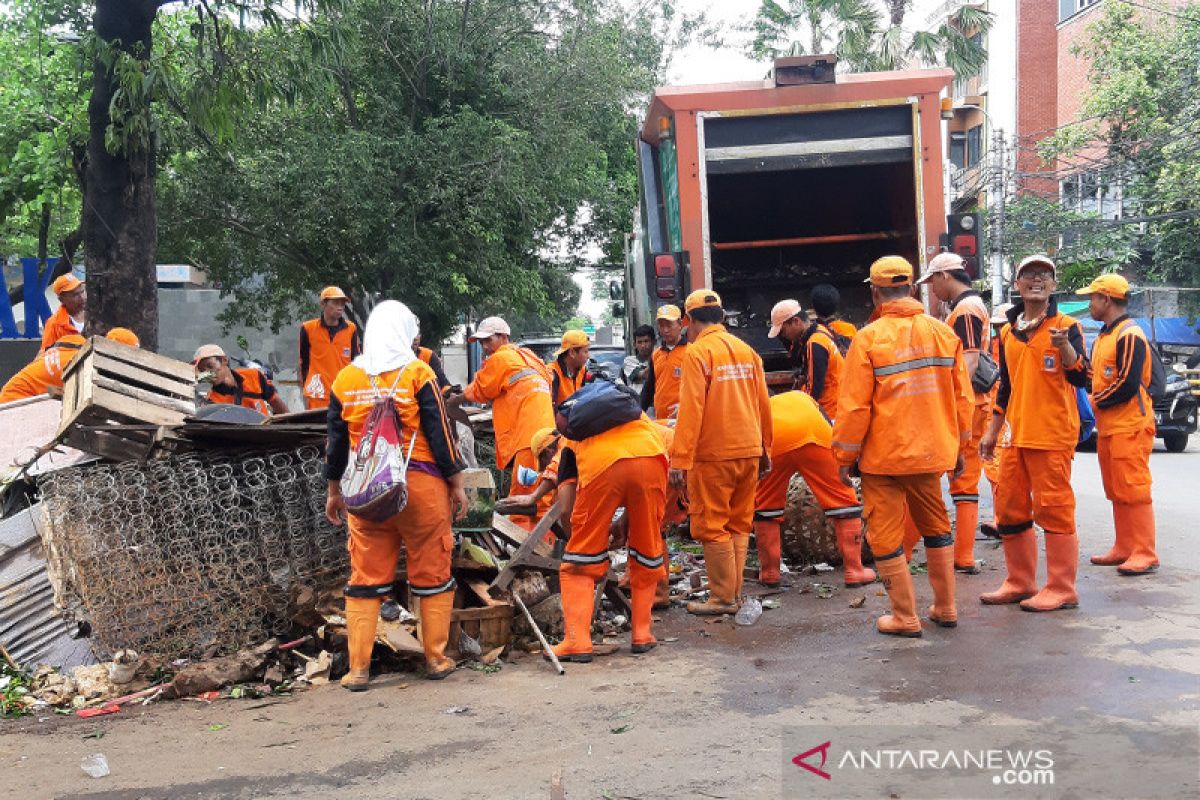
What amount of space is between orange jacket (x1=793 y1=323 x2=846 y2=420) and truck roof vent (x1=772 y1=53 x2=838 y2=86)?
2.54 m

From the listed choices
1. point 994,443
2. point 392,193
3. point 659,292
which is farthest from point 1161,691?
point 392,193

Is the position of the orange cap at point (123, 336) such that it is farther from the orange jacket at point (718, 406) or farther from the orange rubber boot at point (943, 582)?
the orange rubber boot at point (943, 582)

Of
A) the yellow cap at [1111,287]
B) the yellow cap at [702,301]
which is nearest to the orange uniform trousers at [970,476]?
the yellow cap at [1111,287]

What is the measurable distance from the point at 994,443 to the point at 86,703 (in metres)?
4.75

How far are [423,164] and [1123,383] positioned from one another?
35.3 feet

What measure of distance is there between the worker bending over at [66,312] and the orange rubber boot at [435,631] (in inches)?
190

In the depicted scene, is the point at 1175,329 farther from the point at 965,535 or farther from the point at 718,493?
the point at 718,493

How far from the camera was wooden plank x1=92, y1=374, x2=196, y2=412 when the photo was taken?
6.39 meters

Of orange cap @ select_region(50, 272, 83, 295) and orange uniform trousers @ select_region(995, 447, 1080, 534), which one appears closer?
orange uniform trousers @ select_region(995, 447, 1080, 534)

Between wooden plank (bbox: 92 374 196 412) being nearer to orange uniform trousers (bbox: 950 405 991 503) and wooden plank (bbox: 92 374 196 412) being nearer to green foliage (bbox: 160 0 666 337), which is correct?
orange uniform trousers (bbox: 950 405 991 503)

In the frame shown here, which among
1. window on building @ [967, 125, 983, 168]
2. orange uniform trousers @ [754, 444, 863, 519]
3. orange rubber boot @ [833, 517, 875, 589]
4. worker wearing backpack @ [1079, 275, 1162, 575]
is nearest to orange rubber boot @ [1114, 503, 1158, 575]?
worker wearing backpack @ [1079, 275, 1162, 575]

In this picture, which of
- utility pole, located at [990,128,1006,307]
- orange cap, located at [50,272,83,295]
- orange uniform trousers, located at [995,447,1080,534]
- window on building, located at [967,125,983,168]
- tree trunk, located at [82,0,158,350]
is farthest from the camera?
window on building, located at [967,125,983,168]

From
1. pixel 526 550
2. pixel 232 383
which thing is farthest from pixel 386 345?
pixel 232 383

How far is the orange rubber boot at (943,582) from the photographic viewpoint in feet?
18.7
